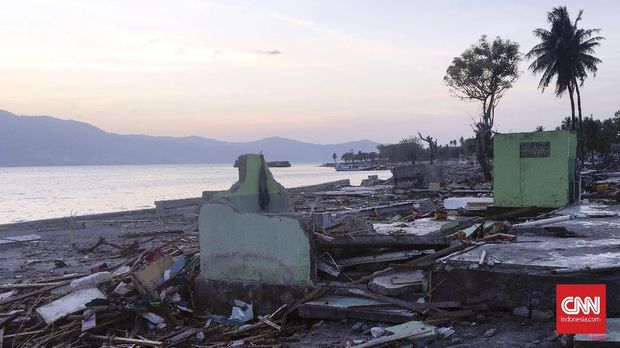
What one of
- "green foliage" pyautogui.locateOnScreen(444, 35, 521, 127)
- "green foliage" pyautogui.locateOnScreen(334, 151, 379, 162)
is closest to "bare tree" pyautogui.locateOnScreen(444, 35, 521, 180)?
"green foliage" pyautogui.locateOnScreen(444, 35, 521, 127)

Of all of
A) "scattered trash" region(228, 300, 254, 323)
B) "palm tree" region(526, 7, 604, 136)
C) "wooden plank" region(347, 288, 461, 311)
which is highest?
Result: "palm tree" region(526, 7, 604, 136)

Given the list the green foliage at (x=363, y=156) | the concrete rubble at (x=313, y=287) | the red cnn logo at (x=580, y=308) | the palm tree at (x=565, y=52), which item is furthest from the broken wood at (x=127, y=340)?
the green foliage at (x=363, y=156)

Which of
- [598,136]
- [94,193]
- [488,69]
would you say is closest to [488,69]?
[488,69]

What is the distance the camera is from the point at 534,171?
40.5 ft

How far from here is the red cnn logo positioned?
4838 mm

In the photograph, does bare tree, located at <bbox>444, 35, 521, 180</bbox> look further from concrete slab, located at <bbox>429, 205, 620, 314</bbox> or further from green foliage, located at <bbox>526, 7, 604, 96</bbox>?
concrete slab, located at <bbox>429, 205, 620, 314</bbox>

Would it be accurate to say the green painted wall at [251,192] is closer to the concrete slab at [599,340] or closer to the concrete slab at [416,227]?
the concrete slab at [416,227]

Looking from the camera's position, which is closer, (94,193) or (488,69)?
(488,69)

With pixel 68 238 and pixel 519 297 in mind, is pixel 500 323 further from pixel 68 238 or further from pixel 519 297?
pixel 68 238

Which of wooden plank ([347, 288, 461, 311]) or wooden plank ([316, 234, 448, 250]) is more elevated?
wooden plank ([316, 234, 448, 250])

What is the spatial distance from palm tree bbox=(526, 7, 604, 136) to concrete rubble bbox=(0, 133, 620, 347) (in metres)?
34.0

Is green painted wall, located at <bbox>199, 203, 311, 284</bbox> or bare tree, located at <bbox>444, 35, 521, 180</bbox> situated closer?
green painted wall, located at <bbox>199, 203, 311, 284</bbox>

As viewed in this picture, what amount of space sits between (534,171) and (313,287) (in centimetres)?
760

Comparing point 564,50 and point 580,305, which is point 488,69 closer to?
point 564,50
